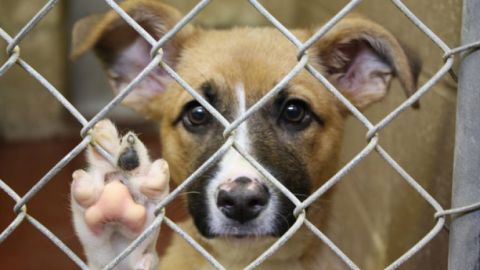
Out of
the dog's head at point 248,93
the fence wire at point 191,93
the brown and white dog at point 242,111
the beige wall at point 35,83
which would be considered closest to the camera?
the fence wire at point 191,93

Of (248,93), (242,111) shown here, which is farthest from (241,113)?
(248,93)

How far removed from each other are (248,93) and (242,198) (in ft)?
2.11

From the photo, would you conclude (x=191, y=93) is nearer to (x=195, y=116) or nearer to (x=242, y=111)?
(x=242, y=111)

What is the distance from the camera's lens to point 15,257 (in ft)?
14.4

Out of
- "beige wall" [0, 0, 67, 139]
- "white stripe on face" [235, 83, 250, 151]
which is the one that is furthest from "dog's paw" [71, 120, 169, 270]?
"beige wall" [0, 0, 67, 139]

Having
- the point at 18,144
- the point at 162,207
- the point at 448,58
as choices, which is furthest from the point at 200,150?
the point at 18,144

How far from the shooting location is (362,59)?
2.96m

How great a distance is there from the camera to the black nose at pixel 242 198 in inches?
84.0

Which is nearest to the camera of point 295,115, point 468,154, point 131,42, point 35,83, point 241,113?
point 468,154

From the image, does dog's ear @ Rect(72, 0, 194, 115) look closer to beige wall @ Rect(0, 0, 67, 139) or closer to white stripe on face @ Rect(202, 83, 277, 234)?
white stripe on face @ Rect(202, 83, 277, 234)

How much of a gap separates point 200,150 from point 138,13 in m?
0.61

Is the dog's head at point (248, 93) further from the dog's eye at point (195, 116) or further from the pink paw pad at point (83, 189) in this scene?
the pink paw pad at point (83, 189)

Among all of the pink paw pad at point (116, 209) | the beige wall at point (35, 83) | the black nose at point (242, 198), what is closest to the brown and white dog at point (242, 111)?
the black nose at point (242, 198)

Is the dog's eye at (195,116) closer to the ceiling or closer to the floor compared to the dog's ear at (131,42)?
closer to the floor
